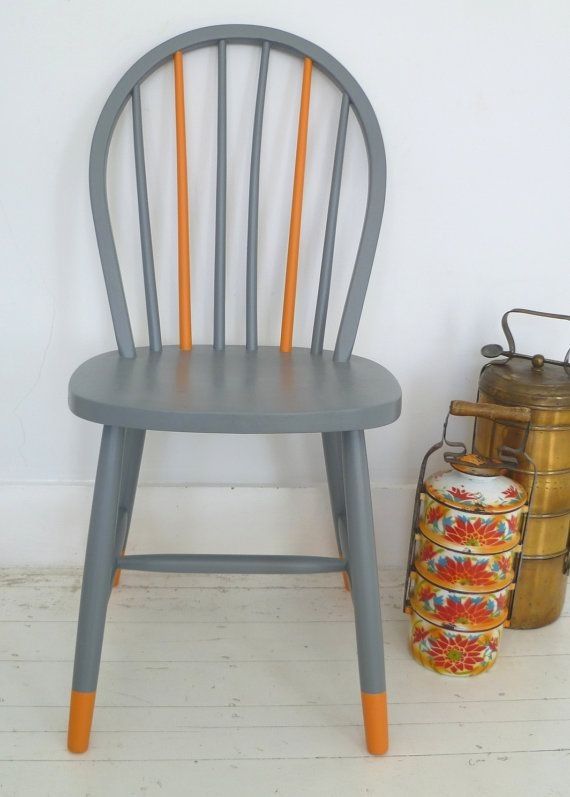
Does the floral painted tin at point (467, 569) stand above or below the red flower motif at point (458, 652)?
above

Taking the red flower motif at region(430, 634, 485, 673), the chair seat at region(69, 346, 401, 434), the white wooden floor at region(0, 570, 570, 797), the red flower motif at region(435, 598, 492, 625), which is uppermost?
the chair seat at region(69, 346, 401, 434)

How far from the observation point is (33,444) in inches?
51.1

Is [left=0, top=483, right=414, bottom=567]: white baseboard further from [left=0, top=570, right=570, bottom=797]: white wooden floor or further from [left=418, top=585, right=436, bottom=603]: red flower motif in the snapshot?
[left=418, top=585, right=436, bottom=603]: red flower motif

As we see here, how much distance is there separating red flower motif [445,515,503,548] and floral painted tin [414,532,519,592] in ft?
0.06

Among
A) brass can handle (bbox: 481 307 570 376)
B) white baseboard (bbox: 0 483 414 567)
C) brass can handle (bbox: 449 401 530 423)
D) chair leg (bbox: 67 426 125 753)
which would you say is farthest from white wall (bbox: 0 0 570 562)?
chair leg (bbox: 67 426 125 753)

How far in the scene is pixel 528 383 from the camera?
1.10 m

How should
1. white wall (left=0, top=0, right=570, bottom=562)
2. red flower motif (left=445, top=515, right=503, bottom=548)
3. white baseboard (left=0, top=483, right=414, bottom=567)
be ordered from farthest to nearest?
white baseboard (left=0, top=483, right=414, bottom=567) → white wall (left=0, top=0, right=570, bottom=562) → red flower motif (left=445, top=515, right=503, bottom=548)

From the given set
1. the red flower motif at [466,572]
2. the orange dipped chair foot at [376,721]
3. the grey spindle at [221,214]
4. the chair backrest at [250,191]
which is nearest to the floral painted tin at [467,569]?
the red flower motif at [466,572]

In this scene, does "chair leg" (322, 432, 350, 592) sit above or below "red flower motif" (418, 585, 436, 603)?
above

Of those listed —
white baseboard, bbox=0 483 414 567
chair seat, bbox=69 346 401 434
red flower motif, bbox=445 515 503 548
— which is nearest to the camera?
chair seat, bbox=69 346 401 434

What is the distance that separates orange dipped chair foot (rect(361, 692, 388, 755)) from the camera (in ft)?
3.01

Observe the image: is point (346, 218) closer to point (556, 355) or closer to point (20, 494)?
point (556, 355)

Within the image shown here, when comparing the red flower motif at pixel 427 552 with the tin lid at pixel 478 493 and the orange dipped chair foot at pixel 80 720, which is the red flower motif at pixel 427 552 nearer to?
the tin lid at pixel 478 493

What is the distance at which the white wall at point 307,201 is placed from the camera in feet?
3.78
